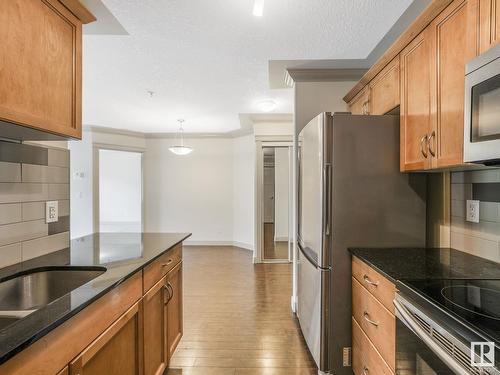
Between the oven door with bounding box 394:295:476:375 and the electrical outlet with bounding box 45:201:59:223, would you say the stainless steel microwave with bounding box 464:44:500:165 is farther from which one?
the electrical outlet with bounding box 45:201:59:223

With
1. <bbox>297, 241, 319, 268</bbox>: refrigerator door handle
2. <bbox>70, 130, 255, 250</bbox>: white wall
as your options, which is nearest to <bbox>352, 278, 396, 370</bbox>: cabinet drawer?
<bbox>297, 241, 319, 268</bbox>: refrigerator door handle

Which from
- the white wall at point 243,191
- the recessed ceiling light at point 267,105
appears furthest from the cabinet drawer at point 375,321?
the white wall at point 243,191

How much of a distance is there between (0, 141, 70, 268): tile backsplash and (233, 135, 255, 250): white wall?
160 inches

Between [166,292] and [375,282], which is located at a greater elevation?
[375,282]

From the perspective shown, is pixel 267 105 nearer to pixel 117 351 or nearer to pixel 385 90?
pixel 385 90

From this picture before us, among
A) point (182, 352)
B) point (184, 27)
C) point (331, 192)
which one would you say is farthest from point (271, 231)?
point (184, 27)

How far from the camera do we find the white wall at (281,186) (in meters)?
5.12

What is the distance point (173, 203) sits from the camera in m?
6.20

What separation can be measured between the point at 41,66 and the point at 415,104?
6.51ft

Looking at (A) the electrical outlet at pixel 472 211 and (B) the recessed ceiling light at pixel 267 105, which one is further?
(B) the recessed ceiling light at pixel 267 105

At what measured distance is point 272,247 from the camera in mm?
5285

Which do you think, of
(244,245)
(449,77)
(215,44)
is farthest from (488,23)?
(244,245)

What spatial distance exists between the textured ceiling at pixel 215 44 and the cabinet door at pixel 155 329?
1784mm

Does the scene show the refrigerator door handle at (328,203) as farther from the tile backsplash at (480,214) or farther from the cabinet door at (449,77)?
the tile backsplash at (480,214)
